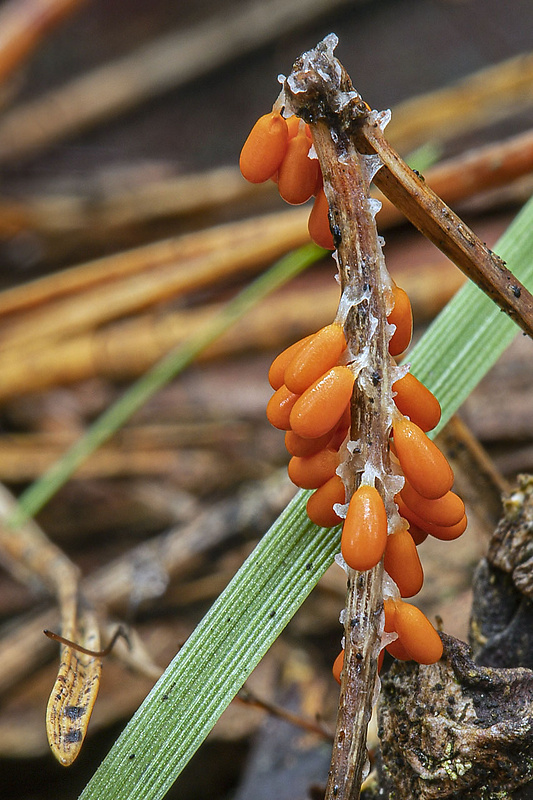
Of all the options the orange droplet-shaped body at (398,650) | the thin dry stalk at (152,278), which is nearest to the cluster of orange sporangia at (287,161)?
the orange droplet-shaped body at (398,650)

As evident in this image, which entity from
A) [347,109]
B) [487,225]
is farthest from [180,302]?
[347,109]

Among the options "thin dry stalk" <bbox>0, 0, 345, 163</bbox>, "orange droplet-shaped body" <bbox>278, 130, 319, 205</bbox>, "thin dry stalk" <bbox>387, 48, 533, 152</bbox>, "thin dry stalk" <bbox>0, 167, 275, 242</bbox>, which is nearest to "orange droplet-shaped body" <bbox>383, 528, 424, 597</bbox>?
"orange droplet-shaped body" <bbox>278, 130, 319, 205</bbox>

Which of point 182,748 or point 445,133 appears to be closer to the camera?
point 182,748

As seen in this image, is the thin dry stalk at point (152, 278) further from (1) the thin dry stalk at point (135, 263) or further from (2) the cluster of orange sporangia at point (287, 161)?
(2) the cluster of orange sporangia at point (287, 161)

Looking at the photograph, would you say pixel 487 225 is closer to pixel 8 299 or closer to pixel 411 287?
pixel 411 287

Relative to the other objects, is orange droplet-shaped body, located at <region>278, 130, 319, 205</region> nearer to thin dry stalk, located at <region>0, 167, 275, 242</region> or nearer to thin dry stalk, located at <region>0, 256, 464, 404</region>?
thin dry stalk, located at <region>0, 256, 464, 404</region>

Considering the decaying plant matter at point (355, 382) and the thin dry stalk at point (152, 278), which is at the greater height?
Result: the thin dry stalk at point (152, 278)

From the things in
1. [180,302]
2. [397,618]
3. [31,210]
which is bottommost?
[397,618]
